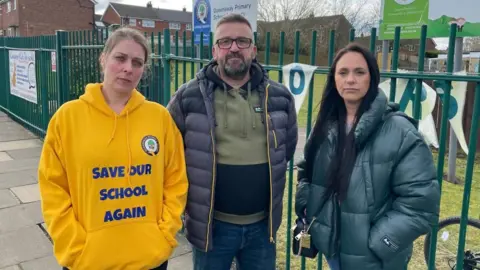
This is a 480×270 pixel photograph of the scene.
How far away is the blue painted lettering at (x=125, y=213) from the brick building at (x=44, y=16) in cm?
4505

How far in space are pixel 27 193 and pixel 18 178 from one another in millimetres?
785

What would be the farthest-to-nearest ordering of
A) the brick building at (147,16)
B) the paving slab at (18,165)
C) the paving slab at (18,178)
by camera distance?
1. the brick building at (147,16)
2. the paving slab at (18,165)
3. the paving slab at (18,178)

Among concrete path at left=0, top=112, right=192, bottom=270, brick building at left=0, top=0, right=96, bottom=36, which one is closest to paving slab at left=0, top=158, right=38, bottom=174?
concrete path at left=0, top=112, right=192, bottom=270

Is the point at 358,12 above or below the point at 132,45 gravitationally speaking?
above

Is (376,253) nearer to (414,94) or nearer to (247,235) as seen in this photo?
(247,235)

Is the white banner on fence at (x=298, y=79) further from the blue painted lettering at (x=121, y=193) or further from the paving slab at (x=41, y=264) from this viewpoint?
the paving slab at (x=41, y=264)

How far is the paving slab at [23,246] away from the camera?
12.3ft

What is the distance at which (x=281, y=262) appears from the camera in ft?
12.7

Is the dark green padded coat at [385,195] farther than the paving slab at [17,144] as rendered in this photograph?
No

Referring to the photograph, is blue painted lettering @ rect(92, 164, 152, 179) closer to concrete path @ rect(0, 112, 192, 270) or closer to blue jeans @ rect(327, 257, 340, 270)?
blue jeans @ rect(327, 257, 340, 270)

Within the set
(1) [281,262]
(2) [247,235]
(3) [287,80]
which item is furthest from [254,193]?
(1) [281,262]

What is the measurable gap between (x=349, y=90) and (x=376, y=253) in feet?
2.60

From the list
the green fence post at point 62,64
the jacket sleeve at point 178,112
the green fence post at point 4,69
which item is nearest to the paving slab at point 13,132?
the green fence post at point 4,69

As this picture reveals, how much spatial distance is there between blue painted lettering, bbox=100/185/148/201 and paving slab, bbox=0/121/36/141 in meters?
7.67
